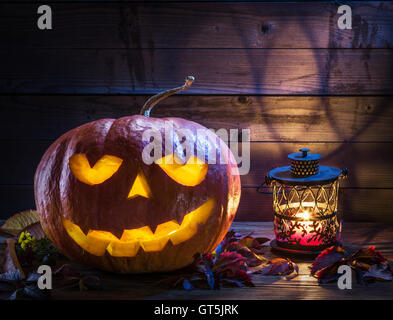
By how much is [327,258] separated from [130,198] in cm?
52

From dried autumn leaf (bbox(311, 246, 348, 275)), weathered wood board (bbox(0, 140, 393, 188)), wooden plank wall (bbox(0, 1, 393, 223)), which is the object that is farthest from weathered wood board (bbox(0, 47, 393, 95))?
dried autumn leaf (bbox(311, 246, 348, 275))

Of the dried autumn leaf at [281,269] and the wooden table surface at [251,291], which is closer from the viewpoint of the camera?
the wooden table surface at [251,291]

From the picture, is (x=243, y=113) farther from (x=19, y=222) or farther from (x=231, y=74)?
(x=19, y=222)

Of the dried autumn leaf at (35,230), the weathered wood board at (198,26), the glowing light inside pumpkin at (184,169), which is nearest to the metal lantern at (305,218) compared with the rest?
the glowing light inside pumpkin at (184,169)

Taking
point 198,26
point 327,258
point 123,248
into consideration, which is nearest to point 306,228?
point 327,258

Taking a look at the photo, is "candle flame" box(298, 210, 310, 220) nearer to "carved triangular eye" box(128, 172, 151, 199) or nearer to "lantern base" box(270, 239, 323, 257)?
"lantern base" box(270, 239, 323, 257)

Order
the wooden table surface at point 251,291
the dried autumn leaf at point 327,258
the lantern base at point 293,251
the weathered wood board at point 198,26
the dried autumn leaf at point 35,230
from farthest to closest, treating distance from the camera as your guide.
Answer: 1. the weathered wood board at point 198,26
2. the dried autumn leaf at point 35,230
3. the lantern base at point 293,251
4. the dried autumn leaf at point 327,258
5. the wooden table surface at point 251,291

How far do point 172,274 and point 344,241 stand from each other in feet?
1.87

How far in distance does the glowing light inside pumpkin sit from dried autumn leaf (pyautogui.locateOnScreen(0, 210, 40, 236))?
0.62m

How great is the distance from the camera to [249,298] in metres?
1.02

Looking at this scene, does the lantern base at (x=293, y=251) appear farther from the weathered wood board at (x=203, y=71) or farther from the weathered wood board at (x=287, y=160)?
the weathered wood board at (x=203, y=71)

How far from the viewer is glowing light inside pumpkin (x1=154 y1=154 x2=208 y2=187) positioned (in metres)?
1.11

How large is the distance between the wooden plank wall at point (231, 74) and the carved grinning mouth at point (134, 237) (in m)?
0.59

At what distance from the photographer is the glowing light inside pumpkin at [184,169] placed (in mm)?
1105
